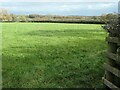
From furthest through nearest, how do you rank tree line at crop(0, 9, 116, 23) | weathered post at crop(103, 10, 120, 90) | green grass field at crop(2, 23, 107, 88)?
1. tree line at crop(0, 9, 116, 23)
2. green grass field at crop(2, 23, 107, 88)
3. weathered post at crop(103, 10, 120, 90)

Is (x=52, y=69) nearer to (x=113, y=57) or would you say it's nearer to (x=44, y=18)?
(x=113, y=57)

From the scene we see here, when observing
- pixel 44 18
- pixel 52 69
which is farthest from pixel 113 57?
pixel 44 18

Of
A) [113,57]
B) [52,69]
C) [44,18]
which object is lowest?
[52,69]

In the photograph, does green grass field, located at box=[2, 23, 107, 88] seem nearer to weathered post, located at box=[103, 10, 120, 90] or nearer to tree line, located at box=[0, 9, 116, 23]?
weathered post, located at box=[103, 10, 120, 90]

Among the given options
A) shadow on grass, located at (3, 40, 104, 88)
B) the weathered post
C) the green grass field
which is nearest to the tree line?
the green grass field

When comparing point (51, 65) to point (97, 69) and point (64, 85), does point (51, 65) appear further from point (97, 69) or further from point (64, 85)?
point (64, 85)

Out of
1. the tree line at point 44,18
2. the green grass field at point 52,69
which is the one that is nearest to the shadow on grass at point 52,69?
the green grass field at point 52,69

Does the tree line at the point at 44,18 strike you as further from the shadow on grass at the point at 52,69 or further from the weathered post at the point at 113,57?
Answer: the weathered post at the point at 113,57

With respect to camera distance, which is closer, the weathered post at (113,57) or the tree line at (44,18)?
the weathered post at (113,57)

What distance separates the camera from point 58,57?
47.7 ft

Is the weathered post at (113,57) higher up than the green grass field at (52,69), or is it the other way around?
the weathered post at (113,57)

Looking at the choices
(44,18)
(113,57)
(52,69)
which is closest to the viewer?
(113,57)

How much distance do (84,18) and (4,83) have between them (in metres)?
44.8

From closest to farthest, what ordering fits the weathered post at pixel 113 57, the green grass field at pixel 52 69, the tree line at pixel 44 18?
the weathered post at pixel 113 57 < the green grass field at pixel 52 69 < the tree line at pixel 44 18
